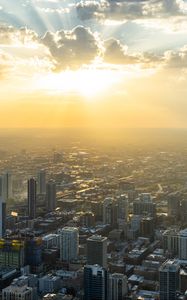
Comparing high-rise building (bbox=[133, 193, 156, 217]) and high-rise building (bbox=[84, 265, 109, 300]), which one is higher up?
high-rise building (bbox=[133, 193, 156, 217])

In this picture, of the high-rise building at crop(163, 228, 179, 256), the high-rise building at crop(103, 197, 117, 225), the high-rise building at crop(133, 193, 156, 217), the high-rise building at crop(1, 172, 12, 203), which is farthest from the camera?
the high-rise building at crop(1, 172, 12, 203)

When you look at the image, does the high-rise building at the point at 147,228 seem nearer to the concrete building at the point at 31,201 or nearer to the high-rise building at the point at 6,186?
the concrete building at the point at 31,201

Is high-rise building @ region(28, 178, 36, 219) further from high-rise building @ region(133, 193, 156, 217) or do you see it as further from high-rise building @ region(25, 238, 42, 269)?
high-rise building @ region(25, 238, 42, 269)

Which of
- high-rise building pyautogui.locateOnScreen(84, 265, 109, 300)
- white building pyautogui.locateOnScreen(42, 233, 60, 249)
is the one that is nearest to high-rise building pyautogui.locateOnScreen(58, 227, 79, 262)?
white building pyautogui.locateOnScreen(42, 233, 60, 249)

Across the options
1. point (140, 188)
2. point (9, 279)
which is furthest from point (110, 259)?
point (140, 188)

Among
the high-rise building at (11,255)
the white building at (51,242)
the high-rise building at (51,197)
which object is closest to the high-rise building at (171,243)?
the white building at (51,242)

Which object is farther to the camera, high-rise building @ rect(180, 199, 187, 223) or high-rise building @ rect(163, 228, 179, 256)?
high-rise building @ rect(180, 199, 187, 223)

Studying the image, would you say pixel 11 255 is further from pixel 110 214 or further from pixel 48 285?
pixel 110 214
